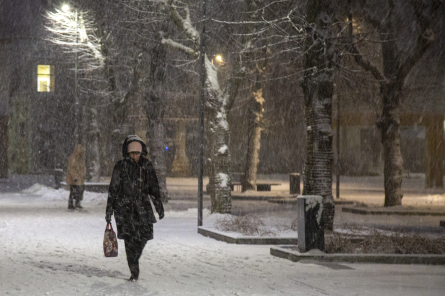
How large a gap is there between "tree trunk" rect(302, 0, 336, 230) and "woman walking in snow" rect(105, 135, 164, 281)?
6.14m

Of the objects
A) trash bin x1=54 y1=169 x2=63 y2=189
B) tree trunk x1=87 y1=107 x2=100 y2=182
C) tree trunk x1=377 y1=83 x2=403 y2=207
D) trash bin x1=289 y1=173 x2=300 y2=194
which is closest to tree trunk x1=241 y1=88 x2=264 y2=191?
trash bin x1=289 y1=173 x2=300 y2=194

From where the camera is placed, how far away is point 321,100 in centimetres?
1432

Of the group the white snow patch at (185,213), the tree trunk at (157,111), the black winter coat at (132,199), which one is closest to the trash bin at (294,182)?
the tree trunk at (157,111)

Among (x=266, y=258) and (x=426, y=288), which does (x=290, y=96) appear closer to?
(x=266, y=258)

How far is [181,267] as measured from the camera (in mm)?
10008

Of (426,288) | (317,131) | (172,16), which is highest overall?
(172,16)

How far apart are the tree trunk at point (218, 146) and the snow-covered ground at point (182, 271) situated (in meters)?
3.70

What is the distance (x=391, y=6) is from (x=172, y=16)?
25.0 feet

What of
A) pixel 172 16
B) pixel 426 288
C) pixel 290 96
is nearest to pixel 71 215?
pixel 172 16

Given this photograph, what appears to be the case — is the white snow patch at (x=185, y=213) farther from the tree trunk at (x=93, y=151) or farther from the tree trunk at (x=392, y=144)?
the tree trunk at (x=93, y=151)

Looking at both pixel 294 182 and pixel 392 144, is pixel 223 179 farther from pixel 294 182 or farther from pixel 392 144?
pixel 294 182

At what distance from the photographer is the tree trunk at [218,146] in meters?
18.5

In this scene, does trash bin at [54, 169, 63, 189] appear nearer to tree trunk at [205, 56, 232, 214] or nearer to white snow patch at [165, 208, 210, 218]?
white snow patch at [165, 208, 210, 218]

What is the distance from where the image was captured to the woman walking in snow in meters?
8.68
